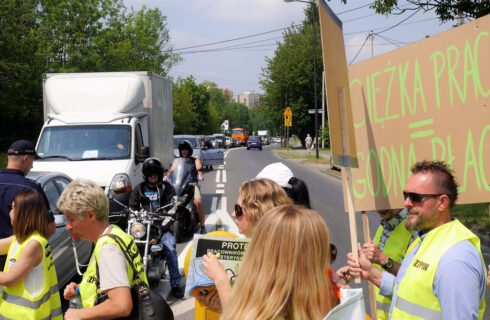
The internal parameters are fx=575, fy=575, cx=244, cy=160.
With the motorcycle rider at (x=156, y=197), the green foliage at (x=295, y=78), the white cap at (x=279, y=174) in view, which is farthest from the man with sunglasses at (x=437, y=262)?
the green foliage at (x=295, y=78)

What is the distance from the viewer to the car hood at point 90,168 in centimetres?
1012

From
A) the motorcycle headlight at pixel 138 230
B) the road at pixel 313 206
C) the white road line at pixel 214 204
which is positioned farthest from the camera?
the white road line at pixel 214 204

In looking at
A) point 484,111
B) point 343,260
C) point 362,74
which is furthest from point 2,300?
point 343,260

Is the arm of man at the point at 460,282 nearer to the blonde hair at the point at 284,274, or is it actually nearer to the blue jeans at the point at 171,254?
the blonde hair at the point at 284,274

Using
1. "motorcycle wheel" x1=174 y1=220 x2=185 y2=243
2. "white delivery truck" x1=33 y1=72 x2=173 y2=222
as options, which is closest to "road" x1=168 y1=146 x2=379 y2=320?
"motorcycle wheel" x1=174 y1=220 x2=185 y2=243

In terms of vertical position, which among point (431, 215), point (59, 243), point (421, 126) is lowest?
point (59, 243)

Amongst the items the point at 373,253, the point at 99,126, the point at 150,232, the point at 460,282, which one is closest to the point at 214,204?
the point at 99,126

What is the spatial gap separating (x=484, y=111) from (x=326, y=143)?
5582 centimetres

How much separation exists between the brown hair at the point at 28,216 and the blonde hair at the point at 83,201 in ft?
2.40

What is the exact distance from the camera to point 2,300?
354 cm

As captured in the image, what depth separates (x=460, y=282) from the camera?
7.30ft

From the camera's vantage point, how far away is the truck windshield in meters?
10.9

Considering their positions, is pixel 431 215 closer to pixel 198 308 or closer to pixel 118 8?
pixel 198 308

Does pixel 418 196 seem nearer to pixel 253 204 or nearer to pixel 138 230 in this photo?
pixel 253 204
